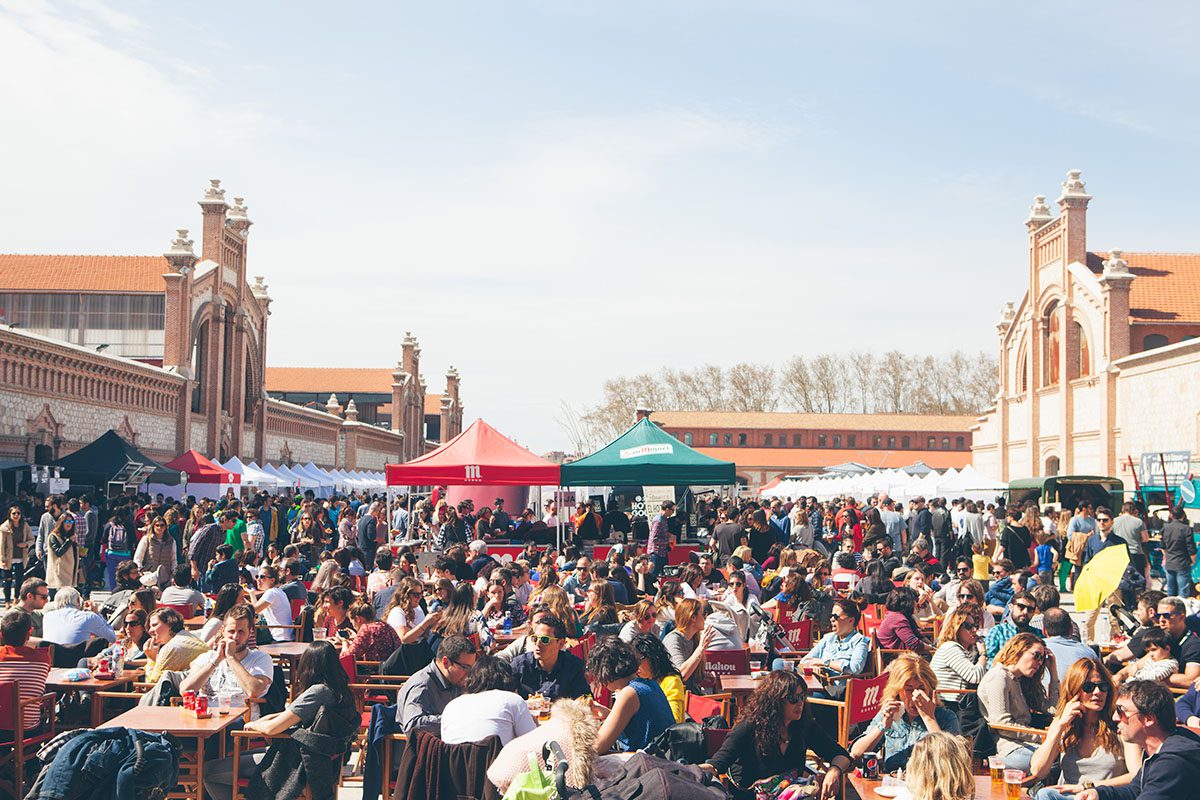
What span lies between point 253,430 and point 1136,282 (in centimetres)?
3729

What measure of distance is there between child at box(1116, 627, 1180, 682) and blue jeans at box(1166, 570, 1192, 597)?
10085mm

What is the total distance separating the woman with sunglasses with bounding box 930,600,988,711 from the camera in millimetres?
7953

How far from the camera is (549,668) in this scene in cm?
781

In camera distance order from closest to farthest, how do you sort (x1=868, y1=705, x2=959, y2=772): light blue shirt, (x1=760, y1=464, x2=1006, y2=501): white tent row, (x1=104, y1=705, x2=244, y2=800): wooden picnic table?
1. (x1=868, y1=705, x2=959, y2=772): light blue shirt
2. (x1=104, y1=705, x2=244, y2=800): wooden picnic table
3. (x1=760, y1=464, x2=1006, y2=501): white tent row

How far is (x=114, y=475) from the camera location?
25125 mm

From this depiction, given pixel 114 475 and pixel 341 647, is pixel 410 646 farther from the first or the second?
pixel 114 475

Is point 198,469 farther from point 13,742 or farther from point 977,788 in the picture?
point 977,788

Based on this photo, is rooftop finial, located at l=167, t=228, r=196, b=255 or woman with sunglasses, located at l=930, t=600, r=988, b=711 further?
rooftop finial, located at l=167, t=228, r=196, b=255

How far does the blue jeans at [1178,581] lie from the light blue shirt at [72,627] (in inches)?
597

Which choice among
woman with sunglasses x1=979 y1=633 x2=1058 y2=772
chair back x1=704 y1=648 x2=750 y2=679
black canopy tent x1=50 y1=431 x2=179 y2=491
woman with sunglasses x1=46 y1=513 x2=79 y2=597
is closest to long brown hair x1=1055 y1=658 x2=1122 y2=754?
woman with sunglasses x1=979 y1=633 x2=1058 y2=772

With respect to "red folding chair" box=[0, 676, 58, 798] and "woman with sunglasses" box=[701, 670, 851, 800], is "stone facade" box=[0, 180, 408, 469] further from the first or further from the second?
"woman with sunglasses" box=[701, 670, 851, 800]

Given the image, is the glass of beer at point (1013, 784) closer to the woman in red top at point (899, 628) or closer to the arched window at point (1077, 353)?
the woman in red top at point (899, 628)

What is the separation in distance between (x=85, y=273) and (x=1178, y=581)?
141ft

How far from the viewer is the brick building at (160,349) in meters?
31.8
